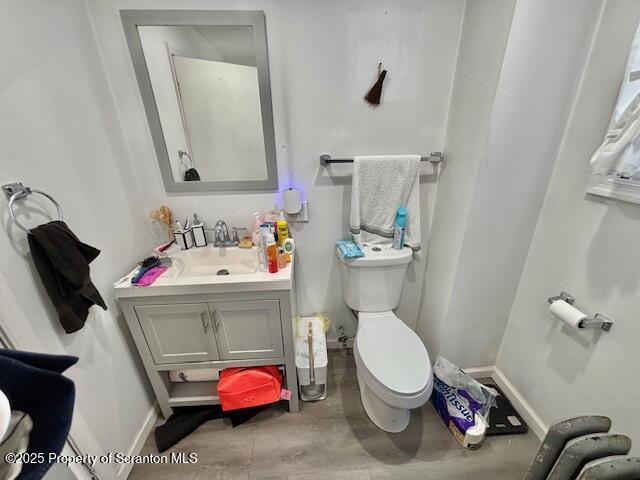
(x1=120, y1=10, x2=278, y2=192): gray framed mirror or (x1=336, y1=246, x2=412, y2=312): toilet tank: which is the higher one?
(x1=120, y1=10, x2=278, y2=192): gray framed mirror

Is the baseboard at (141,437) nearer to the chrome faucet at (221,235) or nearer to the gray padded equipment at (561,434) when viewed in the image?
the chrome faucet at (221,235)

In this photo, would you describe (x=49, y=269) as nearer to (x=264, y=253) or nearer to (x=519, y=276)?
(x=264, y=253)

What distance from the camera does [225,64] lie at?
1172 millimetres

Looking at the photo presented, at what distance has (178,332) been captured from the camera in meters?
1.19

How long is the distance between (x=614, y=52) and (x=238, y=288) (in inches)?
64.6

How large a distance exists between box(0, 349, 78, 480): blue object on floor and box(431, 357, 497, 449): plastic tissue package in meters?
1.50

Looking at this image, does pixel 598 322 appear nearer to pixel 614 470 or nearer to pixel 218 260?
pixel 614 470

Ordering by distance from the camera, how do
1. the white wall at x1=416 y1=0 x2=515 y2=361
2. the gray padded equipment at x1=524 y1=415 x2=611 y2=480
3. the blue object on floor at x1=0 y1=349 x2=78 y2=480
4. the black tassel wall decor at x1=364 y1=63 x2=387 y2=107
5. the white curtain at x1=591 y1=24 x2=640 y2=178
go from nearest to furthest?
1. the blue object on floor at x1=0 y1=349 x2=78 y2=480
2. the gray padded equipment at x1=524 y1=415 x2=611 y2=480
3. the white curtain at x1=591 y1=24 x2=640 y2=178
4. the white wall at x1=416 y1=0 x2=515 y2=361
5. the black tassel wall decor at x1=364 y1=63 x2=387 y2=107

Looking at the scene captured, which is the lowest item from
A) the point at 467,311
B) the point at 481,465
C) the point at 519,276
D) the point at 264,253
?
the point at 481,465

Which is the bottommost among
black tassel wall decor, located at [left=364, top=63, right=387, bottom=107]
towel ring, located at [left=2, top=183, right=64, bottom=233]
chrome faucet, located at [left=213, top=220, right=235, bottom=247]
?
chrome faucet, located at [left=213, top=220, right=235, bottom=247]

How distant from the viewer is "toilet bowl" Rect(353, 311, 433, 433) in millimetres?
1082

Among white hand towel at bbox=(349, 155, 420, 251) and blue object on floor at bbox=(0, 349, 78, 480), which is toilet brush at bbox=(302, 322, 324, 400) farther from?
blue object on floor at bbox=(0, 349, 78, 480)

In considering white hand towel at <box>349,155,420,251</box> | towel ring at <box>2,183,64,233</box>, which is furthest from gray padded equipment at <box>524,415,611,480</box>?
towel ring at <box>2,183,64,233</box>

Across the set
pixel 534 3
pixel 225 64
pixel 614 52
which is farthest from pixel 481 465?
pixel 225 64
